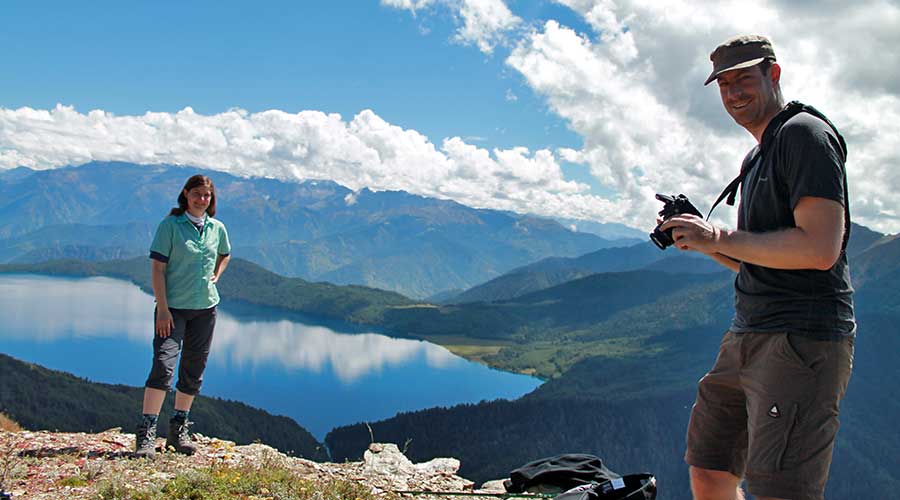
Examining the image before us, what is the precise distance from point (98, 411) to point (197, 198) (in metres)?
79.0

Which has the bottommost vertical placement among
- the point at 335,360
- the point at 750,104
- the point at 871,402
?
the point at 335,360

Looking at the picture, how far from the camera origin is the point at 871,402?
16750cm

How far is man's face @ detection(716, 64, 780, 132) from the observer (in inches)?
128

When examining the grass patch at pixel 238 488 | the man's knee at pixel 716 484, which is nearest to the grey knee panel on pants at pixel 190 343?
the grass patch at pixel 238 488

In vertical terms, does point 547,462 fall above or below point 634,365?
above

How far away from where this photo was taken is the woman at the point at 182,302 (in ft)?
23.5

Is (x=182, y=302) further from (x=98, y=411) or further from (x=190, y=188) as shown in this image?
(x=98, y=411)

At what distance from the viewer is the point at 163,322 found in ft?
23.5

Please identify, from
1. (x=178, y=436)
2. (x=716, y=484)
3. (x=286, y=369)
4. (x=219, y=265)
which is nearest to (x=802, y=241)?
(x=716, y=484)

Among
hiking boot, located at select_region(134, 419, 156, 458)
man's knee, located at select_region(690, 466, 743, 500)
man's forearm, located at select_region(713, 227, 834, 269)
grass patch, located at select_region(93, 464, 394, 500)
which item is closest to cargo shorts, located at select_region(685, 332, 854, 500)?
man's forearm, located at select_region(713, 227, 834, 269)

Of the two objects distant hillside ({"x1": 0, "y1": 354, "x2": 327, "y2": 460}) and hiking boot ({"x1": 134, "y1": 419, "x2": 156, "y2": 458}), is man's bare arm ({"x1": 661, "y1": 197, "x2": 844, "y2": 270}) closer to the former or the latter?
hiking boot ({"x1": 134, "y1": 419, "x2": 156, "y2": 458})

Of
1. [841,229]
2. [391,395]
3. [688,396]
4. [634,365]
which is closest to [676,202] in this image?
[841,229]

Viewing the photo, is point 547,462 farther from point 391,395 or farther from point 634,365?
point 634,365

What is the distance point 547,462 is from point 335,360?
180 m
